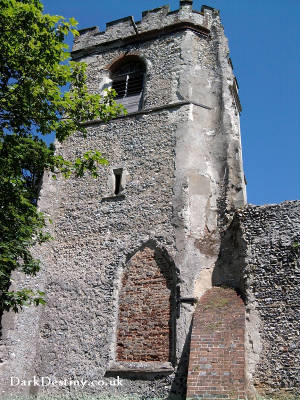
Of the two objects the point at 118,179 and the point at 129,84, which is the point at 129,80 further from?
the point at 118,179

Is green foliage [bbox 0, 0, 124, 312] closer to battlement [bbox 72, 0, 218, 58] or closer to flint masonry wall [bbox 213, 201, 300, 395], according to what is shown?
flint masonry wall [bbox 213, 201, 300, 395]

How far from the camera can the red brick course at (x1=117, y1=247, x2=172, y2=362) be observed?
858cm

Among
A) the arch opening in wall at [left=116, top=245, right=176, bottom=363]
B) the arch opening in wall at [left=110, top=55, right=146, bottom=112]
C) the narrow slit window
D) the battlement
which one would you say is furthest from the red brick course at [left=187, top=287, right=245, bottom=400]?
the battlement

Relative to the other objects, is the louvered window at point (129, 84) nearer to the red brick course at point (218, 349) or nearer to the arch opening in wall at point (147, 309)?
the arch opening in wall at point (147, 309)

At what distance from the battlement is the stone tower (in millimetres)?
66

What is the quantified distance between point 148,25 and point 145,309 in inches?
330

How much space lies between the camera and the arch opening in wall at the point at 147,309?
336 inches

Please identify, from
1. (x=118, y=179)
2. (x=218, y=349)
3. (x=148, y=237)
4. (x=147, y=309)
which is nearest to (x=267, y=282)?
(x=218, y=349)

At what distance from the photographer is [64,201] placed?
1120cm

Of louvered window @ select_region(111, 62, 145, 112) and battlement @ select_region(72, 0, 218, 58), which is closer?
louvered window @ select_region(111, 62, 145, 112)

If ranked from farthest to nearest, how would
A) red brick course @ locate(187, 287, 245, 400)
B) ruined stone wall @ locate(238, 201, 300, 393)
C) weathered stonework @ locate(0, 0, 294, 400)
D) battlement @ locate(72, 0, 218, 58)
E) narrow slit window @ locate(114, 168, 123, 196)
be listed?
battlement @ locate(72, 0, 218, 58)
narrow slit window @ locate(114, 168, 123, 196)
weathered stonework @ locate(0, 0, 294, 400)
ruined stone wall @ locate(238, 201, 300, 393)
red brick course @ locate(187, 287, 245, 400)

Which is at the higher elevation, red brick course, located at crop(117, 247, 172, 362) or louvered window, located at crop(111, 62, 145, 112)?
louvered window, located at crop(111, 62, 145, 112)

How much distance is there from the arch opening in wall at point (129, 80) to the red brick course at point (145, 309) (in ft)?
14.9

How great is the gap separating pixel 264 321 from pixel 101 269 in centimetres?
363
